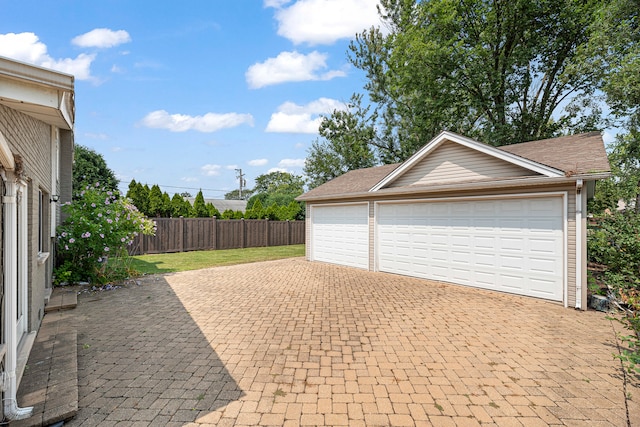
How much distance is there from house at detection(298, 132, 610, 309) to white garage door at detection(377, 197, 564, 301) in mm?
21

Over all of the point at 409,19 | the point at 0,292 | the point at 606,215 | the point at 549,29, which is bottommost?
the point at 0,292

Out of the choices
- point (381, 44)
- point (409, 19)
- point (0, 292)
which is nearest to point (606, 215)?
point (0, 292)

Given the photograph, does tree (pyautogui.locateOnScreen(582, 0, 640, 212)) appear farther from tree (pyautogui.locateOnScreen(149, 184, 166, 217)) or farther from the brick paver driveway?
tree (pyautogui.locateOnScreen(149, 184, 166, 217))

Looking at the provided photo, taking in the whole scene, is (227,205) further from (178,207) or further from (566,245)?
(566,245)

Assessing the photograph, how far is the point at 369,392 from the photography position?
3279 millimetres

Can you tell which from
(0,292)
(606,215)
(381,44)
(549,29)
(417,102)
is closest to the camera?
(0,292)

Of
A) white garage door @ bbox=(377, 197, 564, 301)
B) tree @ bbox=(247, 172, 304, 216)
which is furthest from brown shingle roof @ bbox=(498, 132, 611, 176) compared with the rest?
tree @ bbox=(247, 172, 304, 216)

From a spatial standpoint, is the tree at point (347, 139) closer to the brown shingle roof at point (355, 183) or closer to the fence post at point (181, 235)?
the brown shingle roof at point (355, 183)

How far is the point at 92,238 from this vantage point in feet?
26.2

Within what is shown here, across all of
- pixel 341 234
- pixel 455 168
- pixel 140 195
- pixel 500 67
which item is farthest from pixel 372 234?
pixel 140 195

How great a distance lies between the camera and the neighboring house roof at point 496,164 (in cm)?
677

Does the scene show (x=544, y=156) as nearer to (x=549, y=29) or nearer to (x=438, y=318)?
(x=438, y=318)

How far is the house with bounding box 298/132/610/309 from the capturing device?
6.64 m

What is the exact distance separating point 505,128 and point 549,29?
5.35 metres
